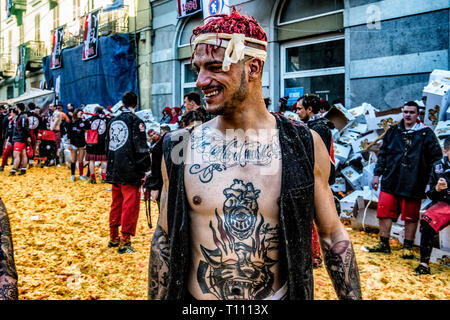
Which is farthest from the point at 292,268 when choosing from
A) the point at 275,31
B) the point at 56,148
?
the point at 56,148

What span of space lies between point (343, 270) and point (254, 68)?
1114mm

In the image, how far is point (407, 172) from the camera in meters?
5.75

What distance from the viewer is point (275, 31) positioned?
39.8 ft

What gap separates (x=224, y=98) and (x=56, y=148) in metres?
15.0

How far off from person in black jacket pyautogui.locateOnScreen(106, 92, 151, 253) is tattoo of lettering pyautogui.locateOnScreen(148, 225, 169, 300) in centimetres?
386

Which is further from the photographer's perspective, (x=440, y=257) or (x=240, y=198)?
(x=440, y=257)

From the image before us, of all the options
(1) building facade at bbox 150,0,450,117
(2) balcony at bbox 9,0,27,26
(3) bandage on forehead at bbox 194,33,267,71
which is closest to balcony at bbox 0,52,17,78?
(2) balcony at bbox 9,0,27,26

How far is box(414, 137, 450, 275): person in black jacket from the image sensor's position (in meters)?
4.98

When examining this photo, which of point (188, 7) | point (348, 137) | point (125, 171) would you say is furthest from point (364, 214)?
point (188, 7)

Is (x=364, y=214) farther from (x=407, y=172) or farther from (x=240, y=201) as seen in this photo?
(x=240, y=201)

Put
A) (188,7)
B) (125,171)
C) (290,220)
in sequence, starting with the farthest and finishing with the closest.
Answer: (188,7), (125,171), (290,220)

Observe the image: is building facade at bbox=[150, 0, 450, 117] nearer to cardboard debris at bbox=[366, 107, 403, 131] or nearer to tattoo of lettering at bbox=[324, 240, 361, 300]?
cardboard debris at bbox=[366, 107, 403, 131]

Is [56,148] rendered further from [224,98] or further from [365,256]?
[224,98]

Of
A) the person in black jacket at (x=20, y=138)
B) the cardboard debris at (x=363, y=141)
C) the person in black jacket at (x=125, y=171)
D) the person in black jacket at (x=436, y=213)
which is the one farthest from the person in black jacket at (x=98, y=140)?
the person in black jacket at (x=436, y=213)
